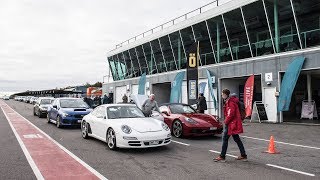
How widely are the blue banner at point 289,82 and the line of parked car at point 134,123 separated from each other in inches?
303

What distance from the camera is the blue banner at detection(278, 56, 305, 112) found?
58.4ft

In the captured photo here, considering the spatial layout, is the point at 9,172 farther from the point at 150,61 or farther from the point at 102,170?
the point at 150,61

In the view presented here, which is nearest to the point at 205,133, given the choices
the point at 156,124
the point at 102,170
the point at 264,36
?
the point at 156,124

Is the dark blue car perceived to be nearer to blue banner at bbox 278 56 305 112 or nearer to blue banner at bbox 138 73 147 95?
blue banner at bbox 278 56 305 112

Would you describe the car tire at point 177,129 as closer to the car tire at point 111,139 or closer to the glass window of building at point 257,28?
the car tire at point 111,139

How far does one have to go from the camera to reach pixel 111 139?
9.21m

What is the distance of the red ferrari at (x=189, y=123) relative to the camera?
451 inches

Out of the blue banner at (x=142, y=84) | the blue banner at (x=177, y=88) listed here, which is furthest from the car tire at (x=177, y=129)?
the blue banner at (x=142, y=84)

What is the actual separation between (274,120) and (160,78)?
14392mm

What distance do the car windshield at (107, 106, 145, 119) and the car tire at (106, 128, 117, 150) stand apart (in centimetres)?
70

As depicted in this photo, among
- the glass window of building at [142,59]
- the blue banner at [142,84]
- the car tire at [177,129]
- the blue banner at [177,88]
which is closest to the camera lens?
the car tire at [177,129]

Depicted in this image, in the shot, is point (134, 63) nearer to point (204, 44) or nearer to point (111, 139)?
point (204, 44)

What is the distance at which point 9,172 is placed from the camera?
6566 mm

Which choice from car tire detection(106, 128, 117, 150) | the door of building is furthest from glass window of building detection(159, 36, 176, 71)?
car tire detection(106, 128, 117, 150)
